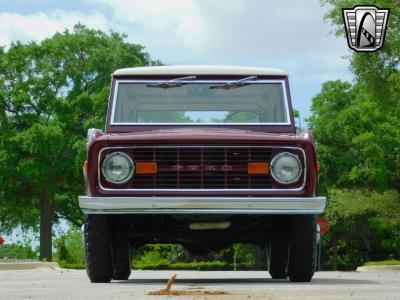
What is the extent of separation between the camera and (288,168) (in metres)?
11.2

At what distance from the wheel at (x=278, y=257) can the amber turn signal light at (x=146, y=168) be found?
2.56m

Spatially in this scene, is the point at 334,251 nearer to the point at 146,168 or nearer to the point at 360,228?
the point at 360,228

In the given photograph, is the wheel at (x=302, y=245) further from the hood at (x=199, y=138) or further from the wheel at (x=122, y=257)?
the wheel at (x=122, y=257)

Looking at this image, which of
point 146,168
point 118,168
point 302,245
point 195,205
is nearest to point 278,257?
point 302,245

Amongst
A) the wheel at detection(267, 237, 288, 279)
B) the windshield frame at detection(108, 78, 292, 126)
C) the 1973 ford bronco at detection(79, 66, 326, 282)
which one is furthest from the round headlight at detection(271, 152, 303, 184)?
the wheel at detection(267, 237, 288, 279)

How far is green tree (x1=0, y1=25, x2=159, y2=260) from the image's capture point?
4859 cm

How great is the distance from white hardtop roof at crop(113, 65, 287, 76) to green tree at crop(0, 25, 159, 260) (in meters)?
35.2

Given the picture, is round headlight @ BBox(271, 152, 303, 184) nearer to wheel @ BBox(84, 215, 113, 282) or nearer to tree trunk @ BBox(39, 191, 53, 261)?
wheel @ BBox(84, 215, 113, 282)

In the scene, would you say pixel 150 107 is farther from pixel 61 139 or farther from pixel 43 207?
pixel 43 207

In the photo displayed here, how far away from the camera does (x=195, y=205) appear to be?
35.7ft

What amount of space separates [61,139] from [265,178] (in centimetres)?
3702

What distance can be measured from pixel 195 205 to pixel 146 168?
720mm

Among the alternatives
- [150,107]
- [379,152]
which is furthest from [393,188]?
[150,107]

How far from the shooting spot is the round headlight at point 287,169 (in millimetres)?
11164
